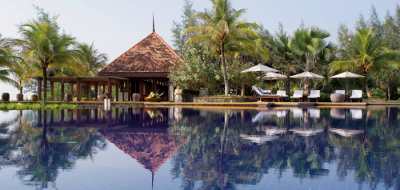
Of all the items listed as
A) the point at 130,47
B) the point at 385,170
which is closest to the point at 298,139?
the point at 385,170

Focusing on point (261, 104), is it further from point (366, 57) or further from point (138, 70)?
point (366, 57)

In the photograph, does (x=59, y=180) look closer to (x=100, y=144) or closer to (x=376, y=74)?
(x=100, y=144)

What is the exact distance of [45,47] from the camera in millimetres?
24938

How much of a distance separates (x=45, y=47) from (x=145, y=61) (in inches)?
237

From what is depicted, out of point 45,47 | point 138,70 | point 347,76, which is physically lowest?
point 347,76

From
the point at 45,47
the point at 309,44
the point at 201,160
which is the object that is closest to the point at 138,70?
the point at 45,47

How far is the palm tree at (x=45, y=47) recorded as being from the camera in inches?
973

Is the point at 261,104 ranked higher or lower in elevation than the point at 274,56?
lower

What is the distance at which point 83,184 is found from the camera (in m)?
4.20

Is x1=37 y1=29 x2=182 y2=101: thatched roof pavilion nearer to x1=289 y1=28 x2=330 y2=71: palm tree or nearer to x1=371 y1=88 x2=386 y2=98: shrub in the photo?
x1=289 y1=28 x2=330 y2=71: palm tree

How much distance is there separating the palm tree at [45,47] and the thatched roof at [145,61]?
2518 mm

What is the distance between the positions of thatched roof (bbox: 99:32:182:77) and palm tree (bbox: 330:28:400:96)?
10420 mm

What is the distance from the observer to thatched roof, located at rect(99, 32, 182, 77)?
84.9ft

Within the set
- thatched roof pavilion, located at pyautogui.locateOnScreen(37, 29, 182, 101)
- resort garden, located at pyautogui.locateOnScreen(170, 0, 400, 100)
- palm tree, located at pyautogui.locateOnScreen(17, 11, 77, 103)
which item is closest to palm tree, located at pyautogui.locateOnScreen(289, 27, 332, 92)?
resort garden, located at pyautogui.locateOnScreen(170, 0, 400, 100)
